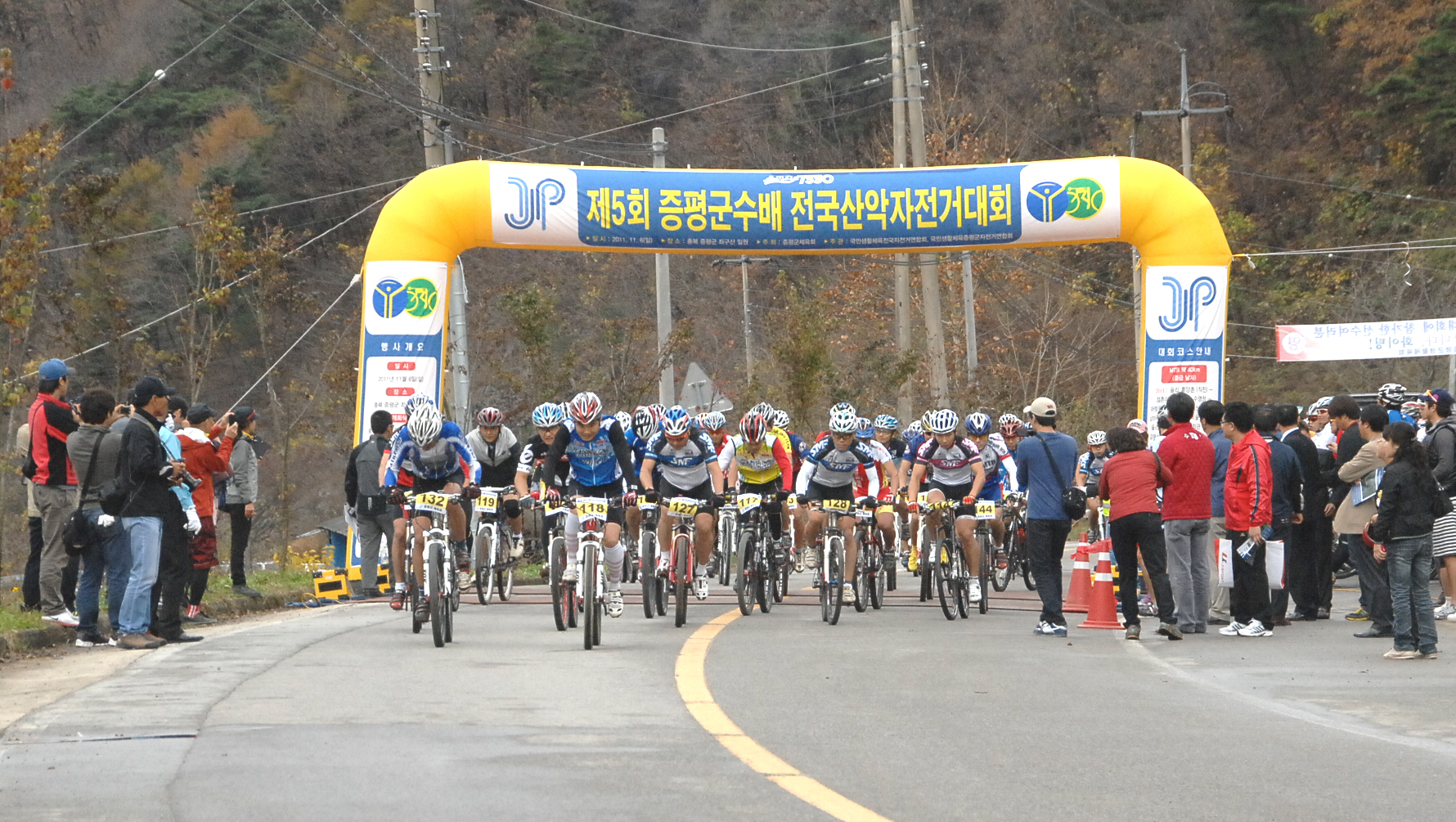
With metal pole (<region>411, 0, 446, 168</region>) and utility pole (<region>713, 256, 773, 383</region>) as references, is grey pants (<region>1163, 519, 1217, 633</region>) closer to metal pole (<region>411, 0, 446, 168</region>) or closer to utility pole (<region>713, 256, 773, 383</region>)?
metal pole (<region>411, 0, 446, 168</region>)

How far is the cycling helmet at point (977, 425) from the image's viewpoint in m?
19.2

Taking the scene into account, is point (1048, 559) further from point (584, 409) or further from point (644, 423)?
point (644, 423)

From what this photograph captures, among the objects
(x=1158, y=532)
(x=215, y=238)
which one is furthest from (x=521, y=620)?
(x=215, y=238)

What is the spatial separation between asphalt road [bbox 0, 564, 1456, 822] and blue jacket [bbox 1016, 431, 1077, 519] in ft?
5.33

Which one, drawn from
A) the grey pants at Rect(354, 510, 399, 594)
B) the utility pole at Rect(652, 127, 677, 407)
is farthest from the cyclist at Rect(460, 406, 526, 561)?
the utility pole at Rect(652, 127, 677, 407)

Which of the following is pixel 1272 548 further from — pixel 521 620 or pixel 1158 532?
pixel 521 620

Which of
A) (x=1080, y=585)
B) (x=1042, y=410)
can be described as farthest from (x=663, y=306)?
(x=1042, y=410)

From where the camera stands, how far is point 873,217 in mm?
22891

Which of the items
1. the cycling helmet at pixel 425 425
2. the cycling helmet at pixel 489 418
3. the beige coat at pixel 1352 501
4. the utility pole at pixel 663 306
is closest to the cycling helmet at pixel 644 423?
the cycling helmet at pixel 489 418

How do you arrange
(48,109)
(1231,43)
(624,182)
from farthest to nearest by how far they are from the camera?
1. (48,109)
2. (1231,43)
3. (624,182)

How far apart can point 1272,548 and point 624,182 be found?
10697mm

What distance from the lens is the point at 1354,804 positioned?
704cm

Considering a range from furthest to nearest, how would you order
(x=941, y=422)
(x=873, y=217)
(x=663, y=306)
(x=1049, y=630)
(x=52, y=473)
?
(x=663, y=306), (x=873, y=217), (x=941, y=422), (x=1049, y=630), (x=52, y=473)

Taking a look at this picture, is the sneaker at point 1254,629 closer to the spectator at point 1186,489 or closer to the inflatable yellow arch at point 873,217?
the spectator at point 1186,489
